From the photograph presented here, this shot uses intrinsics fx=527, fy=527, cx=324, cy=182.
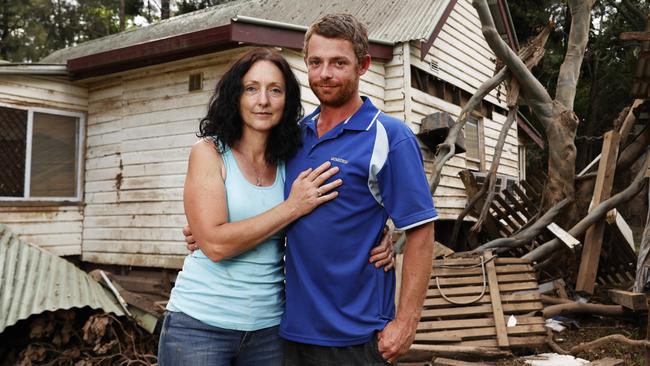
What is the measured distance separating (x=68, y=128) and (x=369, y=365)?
7837 millimetres

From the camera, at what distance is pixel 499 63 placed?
778 cm

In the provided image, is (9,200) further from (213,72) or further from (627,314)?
(627,314)

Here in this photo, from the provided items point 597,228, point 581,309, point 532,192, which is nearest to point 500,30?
point 532,192

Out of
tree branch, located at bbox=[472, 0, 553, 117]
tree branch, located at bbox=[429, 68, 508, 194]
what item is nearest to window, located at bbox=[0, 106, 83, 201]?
tree branch, located at bbox=[429, 68, 508, 194]

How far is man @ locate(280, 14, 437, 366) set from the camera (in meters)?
1.90

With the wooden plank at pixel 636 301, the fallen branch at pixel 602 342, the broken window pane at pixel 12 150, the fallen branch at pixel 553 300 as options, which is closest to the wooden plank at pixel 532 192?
the fallen branch at pixel 553 300

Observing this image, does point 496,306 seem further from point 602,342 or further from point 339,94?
point 339,94

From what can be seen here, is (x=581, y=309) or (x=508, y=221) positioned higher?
(x=508, y=221)

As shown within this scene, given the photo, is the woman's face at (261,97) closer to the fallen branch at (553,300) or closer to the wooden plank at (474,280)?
the wooden plank at (474,280)

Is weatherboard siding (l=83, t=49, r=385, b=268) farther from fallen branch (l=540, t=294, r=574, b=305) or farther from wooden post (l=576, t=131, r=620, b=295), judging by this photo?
fallen branch (l=540, t=294, r=574, b=305)

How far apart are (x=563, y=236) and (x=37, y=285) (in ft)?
22.0

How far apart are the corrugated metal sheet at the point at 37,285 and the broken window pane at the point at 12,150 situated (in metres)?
0.67

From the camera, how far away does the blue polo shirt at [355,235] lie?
6.24 ft

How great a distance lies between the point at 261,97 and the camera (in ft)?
6.90
